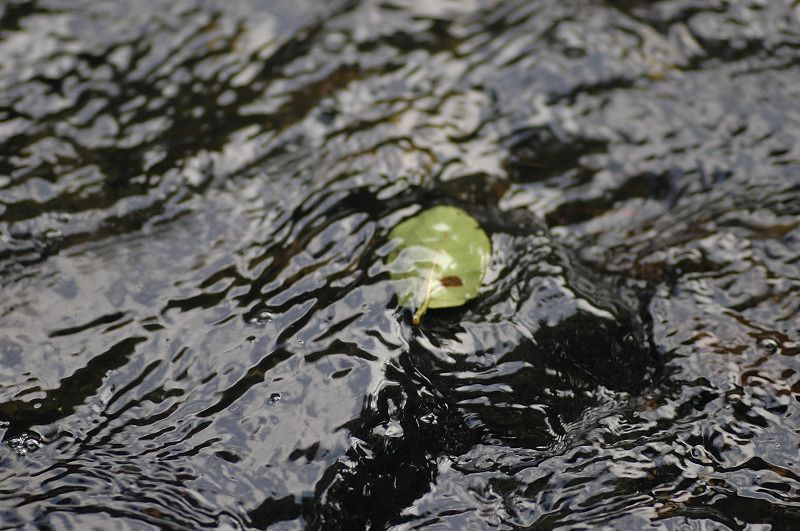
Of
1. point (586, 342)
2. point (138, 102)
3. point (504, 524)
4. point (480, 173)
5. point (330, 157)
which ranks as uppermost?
point (138, 102)

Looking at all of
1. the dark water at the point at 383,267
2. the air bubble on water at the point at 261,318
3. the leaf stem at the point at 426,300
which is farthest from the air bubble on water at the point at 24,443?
the leaf stem at the point at 426,300

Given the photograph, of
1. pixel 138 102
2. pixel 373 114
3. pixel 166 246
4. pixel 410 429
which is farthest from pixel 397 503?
pixel 138 102

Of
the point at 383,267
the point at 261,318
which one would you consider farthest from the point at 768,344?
the point at 261,318

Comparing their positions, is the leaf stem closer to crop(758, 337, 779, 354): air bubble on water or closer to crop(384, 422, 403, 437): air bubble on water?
crop(384, 422, 403, 437): air bubble on water

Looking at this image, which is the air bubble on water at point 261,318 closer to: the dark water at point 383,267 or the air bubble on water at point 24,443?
the dark water at point 383,267

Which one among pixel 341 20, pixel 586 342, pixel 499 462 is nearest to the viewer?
pixel 499 462

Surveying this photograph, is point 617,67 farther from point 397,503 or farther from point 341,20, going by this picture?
point 397,503

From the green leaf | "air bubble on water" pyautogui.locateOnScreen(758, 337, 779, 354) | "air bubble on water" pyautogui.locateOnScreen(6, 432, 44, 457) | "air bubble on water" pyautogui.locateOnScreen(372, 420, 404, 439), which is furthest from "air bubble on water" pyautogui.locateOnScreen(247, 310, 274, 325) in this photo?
"air bubble on water" pyautogui.locateOnScreen(758, 337, 779, 354)
